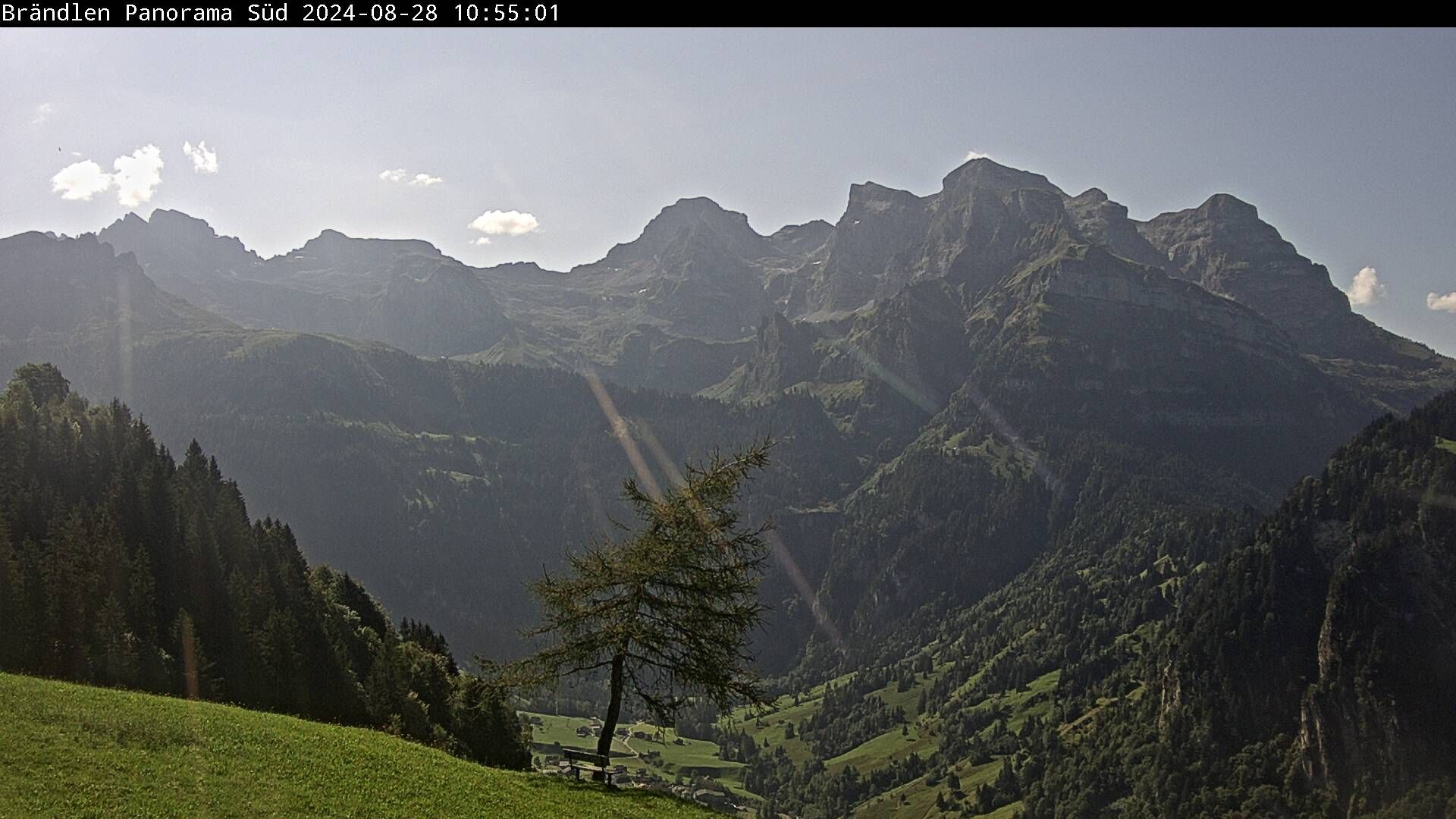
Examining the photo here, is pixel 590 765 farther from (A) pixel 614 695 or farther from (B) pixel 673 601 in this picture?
(B) pixel 673 601

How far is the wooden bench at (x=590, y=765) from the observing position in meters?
40.5

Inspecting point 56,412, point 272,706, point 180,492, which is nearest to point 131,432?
point 56,412

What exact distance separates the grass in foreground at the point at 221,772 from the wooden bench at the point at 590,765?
1.49 m

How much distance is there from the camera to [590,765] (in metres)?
41.2

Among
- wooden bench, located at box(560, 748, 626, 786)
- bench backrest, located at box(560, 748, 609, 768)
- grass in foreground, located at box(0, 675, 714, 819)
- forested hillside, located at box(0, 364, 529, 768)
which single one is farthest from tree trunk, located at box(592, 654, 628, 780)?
forested hillside, located at box(0, 364, 529, 768)

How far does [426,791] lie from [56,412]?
395ft

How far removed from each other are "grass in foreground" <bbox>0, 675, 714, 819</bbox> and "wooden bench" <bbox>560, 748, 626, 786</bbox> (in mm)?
1486

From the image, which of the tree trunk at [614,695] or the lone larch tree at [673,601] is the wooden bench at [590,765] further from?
the lone larch tree at [673,601]

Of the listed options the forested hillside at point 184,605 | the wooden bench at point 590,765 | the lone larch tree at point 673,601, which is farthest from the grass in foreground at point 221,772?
the forested hillside at point 184,605

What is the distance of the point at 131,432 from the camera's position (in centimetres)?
12119

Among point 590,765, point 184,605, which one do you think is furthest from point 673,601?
point 184,605

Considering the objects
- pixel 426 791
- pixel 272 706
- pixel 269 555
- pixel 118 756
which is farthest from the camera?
pixel 269 555
